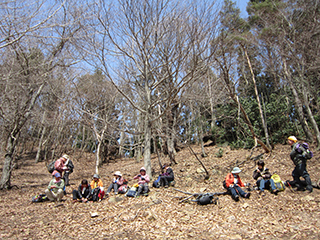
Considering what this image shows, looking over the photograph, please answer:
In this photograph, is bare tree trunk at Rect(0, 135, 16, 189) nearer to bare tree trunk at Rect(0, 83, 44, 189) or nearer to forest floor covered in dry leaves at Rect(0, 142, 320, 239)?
bare tree trunk at Rect(0, 83, 44, 189)

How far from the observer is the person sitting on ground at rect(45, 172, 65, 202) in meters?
6.06

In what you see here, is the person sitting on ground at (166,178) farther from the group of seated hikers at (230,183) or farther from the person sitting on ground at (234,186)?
the person sitting on ground at (234,186)

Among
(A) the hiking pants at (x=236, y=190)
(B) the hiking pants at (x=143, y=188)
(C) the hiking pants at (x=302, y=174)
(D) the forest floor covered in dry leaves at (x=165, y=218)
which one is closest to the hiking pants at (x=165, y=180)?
(D) the forest floor covered in dry leaves at (x=165, y=218)

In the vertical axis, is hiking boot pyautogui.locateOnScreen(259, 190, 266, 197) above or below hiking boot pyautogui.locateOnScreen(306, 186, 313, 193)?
below

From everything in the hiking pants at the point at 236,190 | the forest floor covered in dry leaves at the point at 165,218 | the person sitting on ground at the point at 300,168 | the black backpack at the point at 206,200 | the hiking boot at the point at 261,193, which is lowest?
the forest floor covered in dry leaves at the point at 165,218

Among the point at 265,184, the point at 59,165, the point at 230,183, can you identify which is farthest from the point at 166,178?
the point at 59,165

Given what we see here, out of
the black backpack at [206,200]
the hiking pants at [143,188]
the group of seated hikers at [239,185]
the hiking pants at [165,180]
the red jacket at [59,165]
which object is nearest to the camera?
the black backpack at [206,200]

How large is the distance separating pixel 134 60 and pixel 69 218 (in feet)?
20.1

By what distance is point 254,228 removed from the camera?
13.2 feet

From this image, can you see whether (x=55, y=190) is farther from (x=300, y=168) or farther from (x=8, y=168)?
(x=300, y=168)

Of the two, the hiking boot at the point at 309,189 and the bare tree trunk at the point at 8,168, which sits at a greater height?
the bare tree trunk at the point at 8,168

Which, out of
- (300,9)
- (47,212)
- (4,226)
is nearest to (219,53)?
(300,9)

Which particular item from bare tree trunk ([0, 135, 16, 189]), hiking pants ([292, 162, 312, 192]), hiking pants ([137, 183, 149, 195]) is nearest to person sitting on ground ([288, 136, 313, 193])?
hiking pants ([292, 162, 312, 192])

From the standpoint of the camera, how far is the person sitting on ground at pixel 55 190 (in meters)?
6.06
